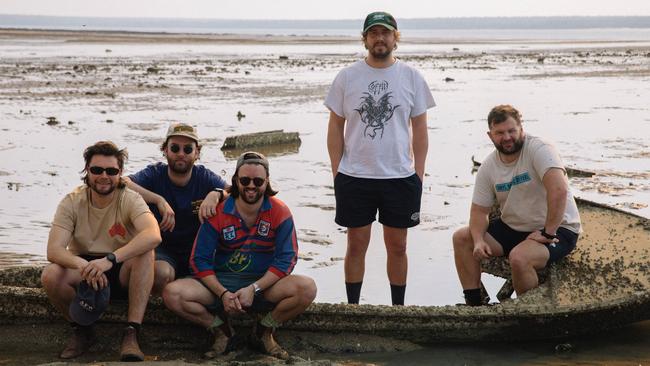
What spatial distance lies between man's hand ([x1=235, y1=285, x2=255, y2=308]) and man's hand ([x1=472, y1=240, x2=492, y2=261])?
164cm

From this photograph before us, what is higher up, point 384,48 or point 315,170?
point 384,48

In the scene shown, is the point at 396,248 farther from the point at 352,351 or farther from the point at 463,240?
the point at 352,351

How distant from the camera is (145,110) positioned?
20.2 meters

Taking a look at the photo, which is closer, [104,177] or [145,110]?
[104,177]

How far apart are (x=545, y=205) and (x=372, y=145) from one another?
4.14 feet

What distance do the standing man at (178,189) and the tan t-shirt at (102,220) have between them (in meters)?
0.26

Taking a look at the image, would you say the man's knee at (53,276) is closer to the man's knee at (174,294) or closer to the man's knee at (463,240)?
the man's knee at (174,294)

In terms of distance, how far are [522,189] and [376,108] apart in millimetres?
1145

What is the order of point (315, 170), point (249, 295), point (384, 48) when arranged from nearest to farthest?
point (249, 295) → point (384, 48) → point (315, 170)

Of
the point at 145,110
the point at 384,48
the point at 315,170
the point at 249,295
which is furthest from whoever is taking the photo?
the point at 145,110

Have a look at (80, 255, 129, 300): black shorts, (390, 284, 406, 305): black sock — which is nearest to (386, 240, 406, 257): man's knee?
(390, 284, 406, 305): black sock

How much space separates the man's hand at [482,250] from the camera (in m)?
6.28

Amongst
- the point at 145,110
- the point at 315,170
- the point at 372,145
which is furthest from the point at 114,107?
the point at 372,145

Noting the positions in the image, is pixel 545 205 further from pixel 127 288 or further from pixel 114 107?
pixel 114 107
